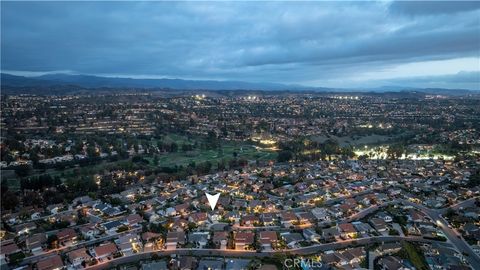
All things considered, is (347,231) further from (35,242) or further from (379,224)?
(35,242)

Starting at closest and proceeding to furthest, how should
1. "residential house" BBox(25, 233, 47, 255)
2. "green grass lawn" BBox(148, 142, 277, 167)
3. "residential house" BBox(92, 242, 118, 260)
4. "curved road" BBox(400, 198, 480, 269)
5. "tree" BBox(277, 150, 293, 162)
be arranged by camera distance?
"curved road" BBox(400, 198, 480, 269) → "residential house" BBox(92, 242, 118, 260) → "residential house" BBox(25, 233, 47, 255) → "tree" BBox(277, 150, 293, 162) → "green grass lawn" BBox(148, 142, 277, 167)

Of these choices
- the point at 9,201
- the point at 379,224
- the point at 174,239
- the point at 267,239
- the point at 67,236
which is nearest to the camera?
the point at 267,239

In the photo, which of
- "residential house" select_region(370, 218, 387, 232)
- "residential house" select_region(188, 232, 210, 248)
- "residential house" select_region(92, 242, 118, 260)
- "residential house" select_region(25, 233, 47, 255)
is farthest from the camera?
"residential house" select_region(370, 218, 387, 232)

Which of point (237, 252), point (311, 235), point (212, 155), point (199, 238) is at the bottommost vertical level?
point (212, 155)

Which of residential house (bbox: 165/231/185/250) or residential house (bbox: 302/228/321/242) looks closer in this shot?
residential house (bbox: 165/231/185/250)

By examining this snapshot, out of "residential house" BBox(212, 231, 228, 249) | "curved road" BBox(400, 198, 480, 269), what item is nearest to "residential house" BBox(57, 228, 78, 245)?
"residential house" BBox(212, 231, 228, 249)

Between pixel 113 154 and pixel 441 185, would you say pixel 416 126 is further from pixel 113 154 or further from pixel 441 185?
pixel 113 154

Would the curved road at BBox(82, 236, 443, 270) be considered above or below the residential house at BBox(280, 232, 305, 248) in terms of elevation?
below

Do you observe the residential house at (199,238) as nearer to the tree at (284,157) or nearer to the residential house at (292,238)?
the residential house at (292,238)

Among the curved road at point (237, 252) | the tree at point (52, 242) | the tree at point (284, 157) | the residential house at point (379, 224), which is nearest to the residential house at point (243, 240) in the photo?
the curved road at point (237, 252)

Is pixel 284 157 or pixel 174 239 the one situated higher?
pixel 284 157

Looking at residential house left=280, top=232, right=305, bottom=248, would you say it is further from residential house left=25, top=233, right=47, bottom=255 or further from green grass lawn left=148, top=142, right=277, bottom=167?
green grass lawn left=148, top=142, right=277, bottom=167

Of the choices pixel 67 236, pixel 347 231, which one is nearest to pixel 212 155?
pixel 67 236

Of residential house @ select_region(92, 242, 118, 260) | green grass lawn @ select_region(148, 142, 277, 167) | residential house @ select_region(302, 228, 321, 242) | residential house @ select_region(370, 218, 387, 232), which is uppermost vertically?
residential house @ select_region(370, 218, 387, 232)
